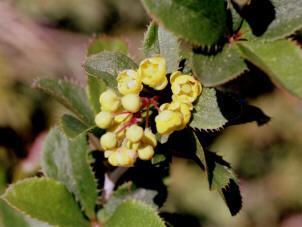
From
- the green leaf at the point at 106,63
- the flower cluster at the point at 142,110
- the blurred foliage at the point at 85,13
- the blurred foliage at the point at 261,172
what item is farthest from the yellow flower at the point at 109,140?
the blurred foliage at the point at 85,13

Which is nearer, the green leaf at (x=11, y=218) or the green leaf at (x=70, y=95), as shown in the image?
the green leaf at (x=70, y=95)

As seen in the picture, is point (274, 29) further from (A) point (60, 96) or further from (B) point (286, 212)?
(B) point (286, 212)

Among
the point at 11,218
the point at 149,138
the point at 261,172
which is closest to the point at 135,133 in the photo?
the point at 149,138

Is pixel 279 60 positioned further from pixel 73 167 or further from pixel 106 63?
pixel 73 167

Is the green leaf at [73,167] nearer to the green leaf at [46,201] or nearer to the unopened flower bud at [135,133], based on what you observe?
the green leaf at [46,201]

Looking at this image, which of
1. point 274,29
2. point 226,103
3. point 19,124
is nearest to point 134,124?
point 226,103

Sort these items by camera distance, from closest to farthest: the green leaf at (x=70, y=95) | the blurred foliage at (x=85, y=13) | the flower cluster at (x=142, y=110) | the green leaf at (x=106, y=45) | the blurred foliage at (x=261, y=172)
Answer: the flower cluster at (x=142, y=110) < the green leaf at (x=70, y=95) < the green leaf at (x=106, y=45) < the blurred foliage at (x=261, y=172) < the blurred foliage at (x=85, y=13)

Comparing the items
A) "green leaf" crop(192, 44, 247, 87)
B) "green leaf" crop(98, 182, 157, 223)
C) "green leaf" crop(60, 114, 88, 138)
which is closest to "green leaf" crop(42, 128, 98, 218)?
"green leaf" crop(98, 182, 157, 223)
